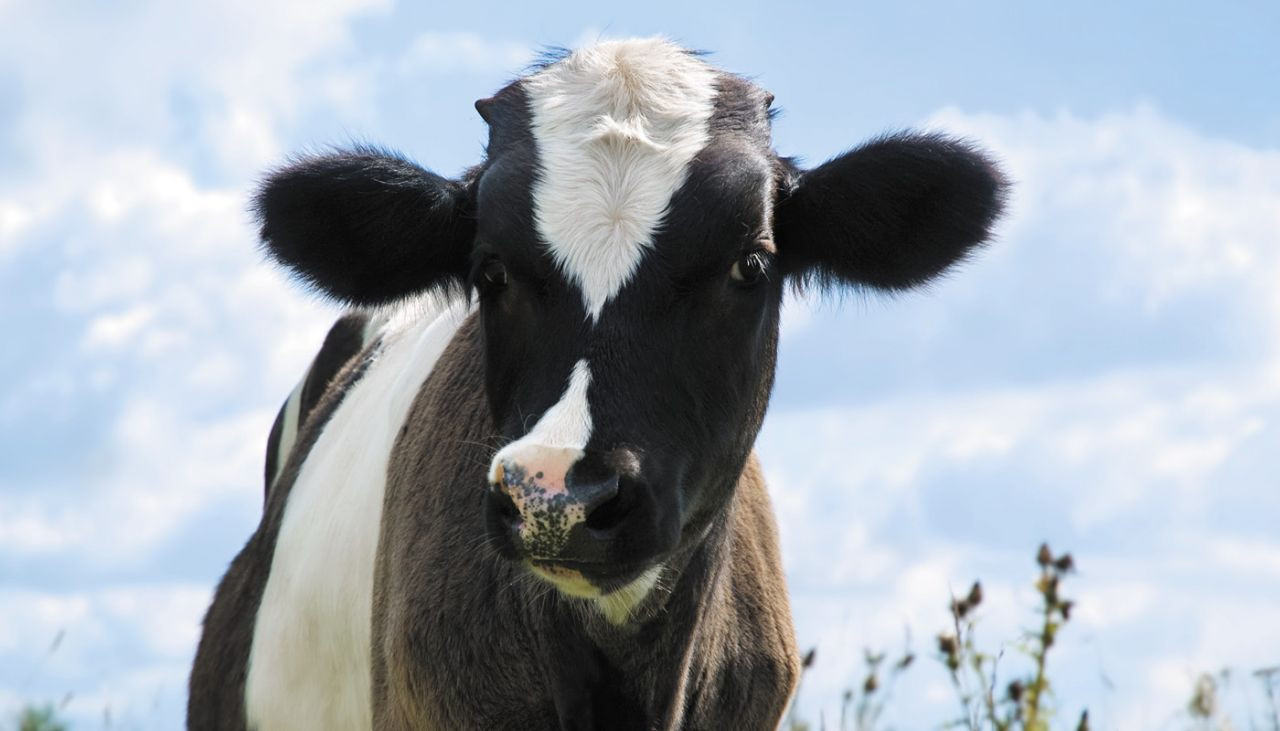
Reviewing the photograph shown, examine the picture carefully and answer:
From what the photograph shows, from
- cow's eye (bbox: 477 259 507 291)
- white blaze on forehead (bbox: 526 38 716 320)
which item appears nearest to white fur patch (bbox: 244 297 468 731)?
cow's eye (bbox: 477 259 507 291)

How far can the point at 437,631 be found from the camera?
18.2 ft

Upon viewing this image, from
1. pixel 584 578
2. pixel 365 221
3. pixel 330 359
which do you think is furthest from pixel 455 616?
pixel 330 359

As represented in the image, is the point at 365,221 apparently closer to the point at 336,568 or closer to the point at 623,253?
the point at 623,253

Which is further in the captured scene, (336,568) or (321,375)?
(321,375)

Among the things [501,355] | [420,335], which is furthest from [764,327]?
[420,335]

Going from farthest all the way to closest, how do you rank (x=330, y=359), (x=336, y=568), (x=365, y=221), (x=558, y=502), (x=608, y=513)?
1. (x=330, y=359)
2. (x=336, y=568)
3. (x=365, y=221)
4. (x=608, y=513)
5. (x=558, y=502)

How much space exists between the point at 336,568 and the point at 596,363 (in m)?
2.43

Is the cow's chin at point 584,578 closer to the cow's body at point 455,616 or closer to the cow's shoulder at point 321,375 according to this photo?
the cow's body at point 455,616

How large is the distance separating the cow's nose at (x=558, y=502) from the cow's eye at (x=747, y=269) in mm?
943

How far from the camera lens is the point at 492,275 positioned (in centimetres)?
533

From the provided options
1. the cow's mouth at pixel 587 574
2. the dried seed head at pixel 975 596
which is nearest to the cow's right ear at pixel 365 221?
the cow's mouth at pixel 587 574

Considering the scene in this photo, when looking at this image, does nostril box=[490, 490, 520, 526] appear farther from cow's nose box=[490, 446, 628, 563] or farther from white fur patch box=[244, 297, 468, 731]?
white fur patch box=[244, 297, 468, 731]

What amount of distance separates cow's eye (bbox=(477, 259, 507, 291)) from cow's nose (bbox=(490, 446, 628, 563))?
936mm

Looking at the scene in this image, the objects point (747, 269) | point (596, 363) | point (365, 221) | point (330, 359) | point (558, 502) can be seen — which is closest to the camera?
point (558, 502)
